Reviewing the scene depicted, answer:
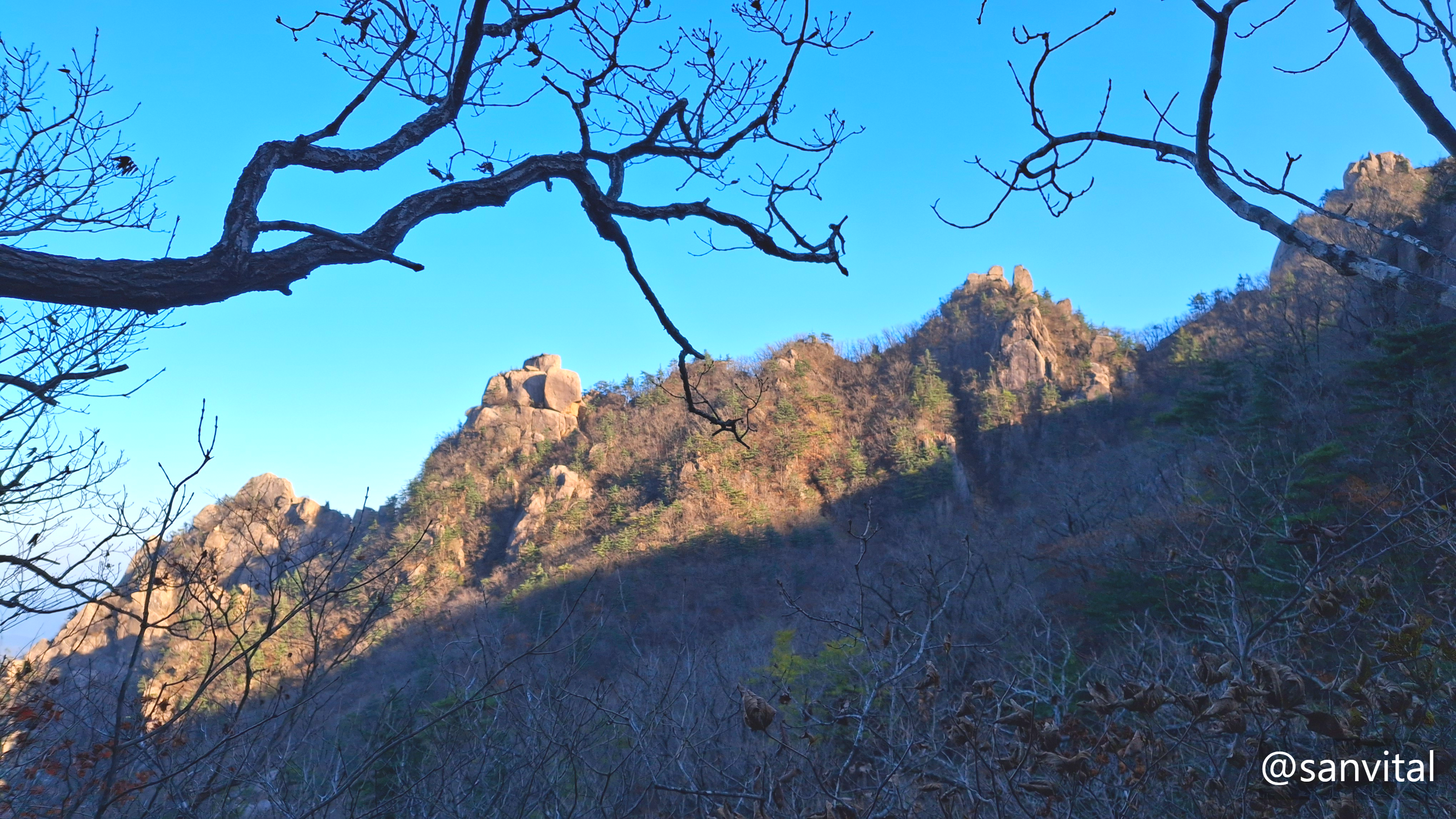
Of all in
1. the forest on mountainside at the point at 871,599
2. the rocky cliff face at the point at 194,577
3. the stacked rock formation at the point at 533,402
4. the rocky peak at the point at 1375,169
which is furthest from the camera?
the stacked rock formation at the point at 533,402

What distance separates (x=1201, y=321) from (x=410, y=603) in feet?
93.2

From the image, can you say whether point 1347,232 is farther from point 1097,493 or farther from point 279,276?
point 279,276

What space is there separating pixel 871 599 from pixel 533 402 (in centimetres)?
1969

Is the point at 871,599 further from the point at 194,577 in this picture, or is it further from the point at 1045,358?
the point at 1045,358

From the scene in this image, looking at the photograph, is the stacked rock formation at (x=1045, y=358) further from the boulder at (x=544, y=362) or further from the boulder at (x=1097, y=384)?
the boulder at (x=544, y=362)

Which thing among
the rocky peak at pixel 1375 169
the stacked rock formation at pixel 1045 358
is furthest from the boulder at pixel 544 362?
the rocky peak at pixel 1375 169

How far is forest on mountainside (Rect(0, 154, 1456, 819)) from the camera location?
2.28m

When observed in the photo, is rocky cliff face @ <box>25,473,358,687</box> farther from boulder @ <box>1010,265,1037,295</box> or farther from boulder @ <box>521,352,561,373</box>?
boulder @ <box>1010,265,1037,295</box>

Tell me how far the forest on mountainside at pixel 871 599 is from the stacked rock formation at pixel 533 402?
27 centimetres

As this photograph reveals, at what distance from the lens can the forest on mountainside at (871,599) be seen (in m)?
2.28

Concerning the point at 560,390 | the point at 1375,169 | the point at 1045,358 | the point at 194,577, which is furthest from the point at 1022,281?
the point at 194,577

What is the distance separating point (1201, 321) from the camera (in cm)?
2725

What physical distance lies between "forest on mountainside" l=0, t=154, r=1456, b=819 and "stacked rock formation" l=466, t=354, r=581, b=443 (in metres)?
0.27

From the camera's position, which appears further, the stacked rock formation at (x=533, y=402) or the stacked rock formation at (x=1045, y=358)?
the stacked rock formation at (x=533, y=402)
